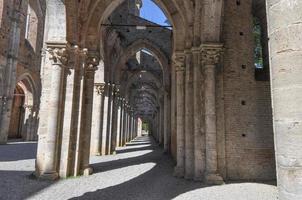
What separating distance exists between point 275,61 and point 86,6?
698 centimetres

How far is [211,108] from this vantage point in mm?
7148

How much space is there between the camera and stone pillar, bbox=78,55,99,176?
24.6ft

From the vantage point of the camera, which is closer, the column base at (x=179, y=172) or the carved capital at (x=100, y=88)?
the column base at (x=179, y=172)

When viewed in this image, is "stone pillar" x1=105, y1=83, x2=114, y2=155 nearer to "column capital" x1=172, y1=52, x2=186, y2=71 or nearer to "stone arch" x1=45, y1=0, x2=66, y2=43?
"column capital" x1=172, y1=52, x2=186, y2=71

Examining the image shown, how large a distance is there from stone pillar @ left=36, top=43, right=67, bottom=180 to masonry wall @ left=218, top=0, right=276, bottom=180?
15.4 feet

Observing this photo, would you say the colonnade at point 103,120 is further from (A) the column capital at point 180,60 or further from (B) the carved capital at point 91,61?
(A) the column capital at point 180,60

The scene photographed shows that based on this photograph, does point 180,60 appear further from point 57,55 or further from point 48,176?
point 48,176

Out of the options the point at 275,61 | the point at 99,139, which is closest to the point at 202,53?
the point at 275,61

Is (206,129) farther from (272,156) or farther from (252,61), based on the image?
(252,61)

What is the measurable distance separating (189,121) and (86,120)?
318 centimetres

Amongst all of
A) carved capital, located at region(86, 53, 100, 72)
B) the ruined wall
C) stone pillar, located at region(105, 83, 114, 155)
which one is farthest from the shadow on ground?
carved capital, located at region(86, 53, 100, 72)

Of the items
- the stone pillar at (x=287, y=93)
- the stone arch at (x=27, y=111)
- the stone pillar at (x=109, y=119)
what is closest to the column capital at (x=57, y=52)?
the stone pillar at (x=287, y=93)

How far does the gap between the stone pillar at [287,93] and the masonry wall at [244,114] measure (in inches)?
203

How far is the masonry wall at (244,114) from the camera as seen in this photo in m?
7.35
